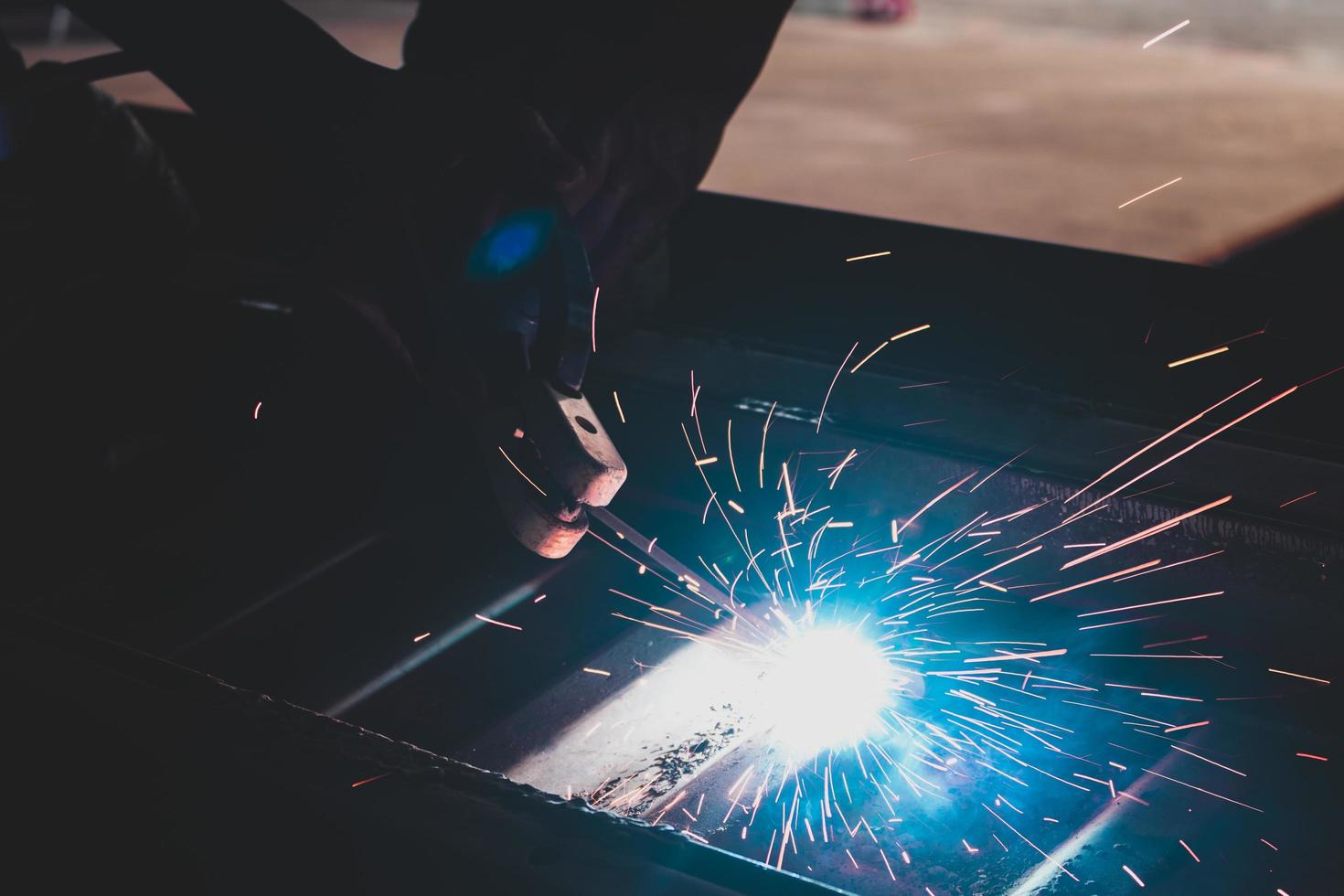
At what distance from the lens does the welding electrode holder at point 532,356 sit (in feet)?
4.32

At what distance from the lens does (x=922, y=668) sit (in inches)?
64.9

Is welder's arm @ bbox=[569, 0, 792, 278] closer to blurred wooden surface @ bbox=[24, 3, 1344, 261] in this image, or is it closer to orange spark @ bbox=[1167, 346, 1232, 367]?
blurred wooden surface @ bbox=[24, 3, 1344, 261]

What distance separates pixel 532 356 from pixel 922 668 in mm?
751

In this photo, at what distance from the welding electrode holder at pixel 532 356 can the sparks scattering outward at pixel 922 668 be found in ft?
0.17

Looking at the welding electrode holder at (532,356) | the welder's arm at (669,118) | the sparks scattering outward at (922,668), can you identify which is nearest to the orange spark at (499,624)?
the sparks scattering outward at (922,668)

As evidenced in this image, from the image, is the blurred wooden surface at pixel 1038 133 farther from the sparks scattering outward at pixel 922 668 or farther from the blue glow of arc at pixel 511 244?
the blue glow of arc at pixel 511 244

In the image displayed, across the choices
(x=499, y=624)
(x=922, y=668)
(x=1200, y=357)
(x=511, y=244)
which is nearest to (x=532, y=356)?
(x=511, y=244)

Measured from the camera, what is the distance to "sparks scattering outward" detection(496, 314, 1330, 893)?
1369mm

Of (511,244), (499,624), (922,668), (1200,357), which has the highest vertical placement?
(511,244)

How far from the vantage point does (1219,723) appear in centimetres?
151

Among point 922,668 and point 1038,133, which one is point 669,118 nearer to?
point 922,668

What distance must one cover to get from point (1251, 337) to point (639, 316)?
116 cm

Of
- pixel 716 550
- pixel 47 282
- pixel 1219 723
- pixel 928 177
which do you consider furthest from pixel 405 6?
pixel 1219 723

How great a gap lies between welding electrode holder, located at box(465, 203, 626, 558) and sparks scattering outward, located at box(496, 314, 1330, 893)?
0.17ft
